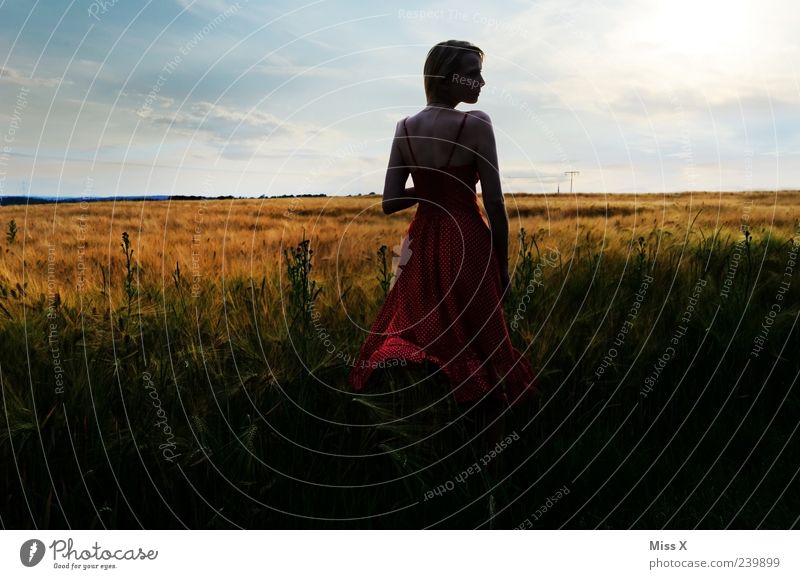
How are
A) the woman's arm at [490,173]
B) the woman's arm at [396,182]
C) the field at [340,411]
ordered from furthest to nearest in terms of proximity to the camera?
the woman's arm at [396,182] → the woman's arm at [490,173] → the field at [340,411]

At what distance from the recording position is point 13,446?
279cm

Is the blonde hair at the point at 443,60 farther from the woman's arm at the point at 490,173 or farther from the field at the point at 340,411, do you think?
the field at the point at 340,411

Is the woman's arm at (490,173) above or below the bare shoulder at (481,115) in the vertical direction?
below

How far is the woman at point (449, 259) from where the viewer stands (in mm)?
2879

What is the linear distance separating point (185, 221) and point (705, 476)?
187 inches

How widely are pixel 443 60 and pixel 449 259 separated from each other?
843 mm

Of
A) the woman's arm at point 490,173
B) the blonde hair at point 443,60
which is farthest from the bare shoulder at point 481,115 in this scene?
the blonde hair at point 443,60

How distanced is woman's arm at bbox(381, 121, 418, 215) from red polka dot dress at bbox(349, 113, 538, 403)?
5 cm

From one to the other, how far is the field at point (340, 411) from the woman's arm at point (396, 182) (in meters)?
0.45

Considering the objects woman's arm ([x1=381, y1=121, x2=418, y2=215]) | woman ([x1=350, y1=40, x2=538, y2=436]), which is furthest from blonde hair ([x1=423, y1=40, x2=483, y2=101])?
woman's arm ([x1=381, y1=121, x2=418, y2=215])

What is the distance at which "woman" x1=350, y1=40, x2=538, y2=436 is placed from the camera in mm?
2879

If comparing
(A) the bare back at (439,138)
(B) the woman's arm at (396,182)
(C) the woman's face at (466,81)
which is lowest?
(B) the woman's arm at (396,182)

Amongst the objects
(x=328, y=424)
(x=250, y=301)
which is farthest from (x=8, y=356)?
(x=328, y=424)

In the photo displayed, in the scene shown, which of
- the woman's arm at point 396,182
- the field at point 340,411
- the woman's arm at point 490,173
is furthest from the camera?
the woman's arm at point 396,182
